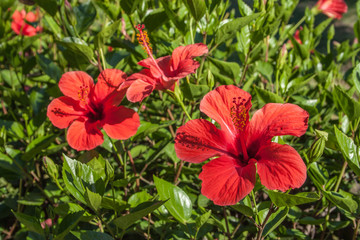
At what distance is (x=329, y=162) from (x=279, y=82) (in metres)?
0.64

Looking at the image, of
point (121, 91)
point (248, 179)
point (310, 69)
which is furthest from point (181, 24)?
point (310, 69)

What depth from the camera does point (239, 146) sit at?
122cm

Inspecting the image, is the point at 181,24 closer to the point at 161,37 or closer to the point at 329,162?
the point at 161,37

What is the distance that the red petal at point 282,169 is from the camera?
0.98m

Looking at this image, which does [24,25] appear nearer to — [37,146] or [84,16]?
[84,16]

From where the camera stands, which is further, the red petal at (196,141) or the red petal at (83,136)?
the red petal at (83,136)

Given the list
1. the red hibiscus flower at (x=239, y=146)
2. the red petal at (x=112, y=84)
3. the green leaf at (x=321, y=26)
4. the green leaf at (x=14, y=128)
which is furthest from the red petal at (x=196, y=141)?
the green leaf at (x=321, y=26)

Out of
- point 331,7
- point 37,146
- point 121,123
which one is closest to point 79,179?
point 121,123

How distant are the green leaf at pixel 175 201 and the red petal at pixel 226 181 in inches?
9.5

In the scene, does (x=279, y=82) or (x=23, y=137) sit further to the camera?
(x=23, y=137)

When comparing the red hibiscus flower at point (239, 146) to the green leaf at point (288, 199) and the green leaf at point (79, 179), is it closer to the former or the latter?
the green leaf at point (288, 199)

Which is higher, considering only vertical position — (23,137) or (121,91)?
(121,91)

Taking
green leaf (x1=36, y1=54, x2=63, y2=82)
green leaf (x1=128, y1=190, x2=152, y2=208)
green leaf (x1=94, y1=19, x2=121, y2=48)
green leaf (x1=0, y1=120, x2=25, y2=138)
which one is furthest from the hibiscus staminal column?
green leaf (x1=0, y1=120, x2=25, y2=138)

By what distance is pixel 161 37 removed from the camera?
1907mm
